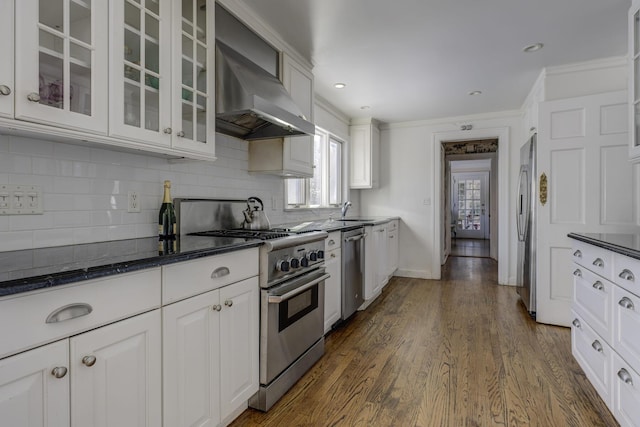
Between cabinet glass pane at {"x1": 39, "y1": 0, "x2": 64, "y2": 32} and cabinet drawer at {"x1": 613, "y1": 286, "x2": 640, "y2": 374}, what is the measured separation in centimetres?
244

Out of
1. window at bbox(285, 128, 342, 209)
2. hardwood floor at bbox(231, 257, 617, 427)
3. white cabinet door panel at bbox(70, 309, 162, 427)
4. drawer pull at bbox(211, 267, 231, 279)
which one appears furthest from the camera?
window at bbox(285, 128, 342, 209)

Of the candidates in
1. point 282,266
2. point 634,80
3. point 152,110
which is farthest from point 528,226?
point 152,110

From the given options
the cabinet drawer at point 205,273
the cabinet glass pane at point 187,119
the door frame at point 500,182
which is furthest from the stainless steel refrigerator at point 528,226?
the cabinet glass pane at point 187,119

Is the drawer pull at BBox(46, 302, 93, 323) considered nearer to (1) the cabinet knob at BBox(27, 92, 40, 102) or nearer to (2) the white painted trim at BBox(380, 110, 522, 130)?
(1) the cabinet knob at BBox(27, 92, 40, 102)

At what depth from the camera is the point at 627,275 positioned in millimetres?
1480

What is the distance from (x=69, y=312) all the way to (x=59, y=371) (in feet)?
0.51

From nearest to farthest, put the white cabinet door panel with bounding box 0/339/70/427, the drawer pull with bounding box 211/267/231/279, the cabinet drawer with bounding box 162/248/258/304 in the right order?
the white cabinet door panel with bounding box 0/339/70/427 → the cabinet drawer with bounding box 162/248/258/304 → the drawer pull with bounding box 211/267/231/279

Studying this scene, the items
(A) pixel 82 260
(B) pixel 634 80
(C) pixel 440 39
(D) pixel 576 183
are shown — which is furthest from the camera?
(D) pixel 576 183

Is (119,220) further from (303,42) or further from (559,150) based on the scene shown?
(559,150)

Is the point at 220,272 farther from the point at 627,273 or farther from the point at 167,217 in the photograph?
the point at 627,273

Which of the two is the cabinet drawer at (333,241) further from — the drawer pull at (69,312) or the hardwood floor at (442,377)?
the drawer pull at (69,312)

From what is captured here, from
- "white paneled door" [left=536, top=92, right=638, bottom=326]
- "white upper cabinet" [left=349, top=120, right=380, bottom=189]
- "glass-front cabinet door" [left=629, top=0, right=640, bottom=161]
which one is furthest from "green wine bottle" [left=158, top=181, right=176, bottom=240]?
"white upper cabinet" [left=349, top=120, right=380, bottom=189]

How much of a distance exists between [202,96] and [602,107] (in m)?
3.21

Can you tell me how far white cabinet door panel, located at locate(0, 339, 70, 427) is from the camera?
32.6 inches
